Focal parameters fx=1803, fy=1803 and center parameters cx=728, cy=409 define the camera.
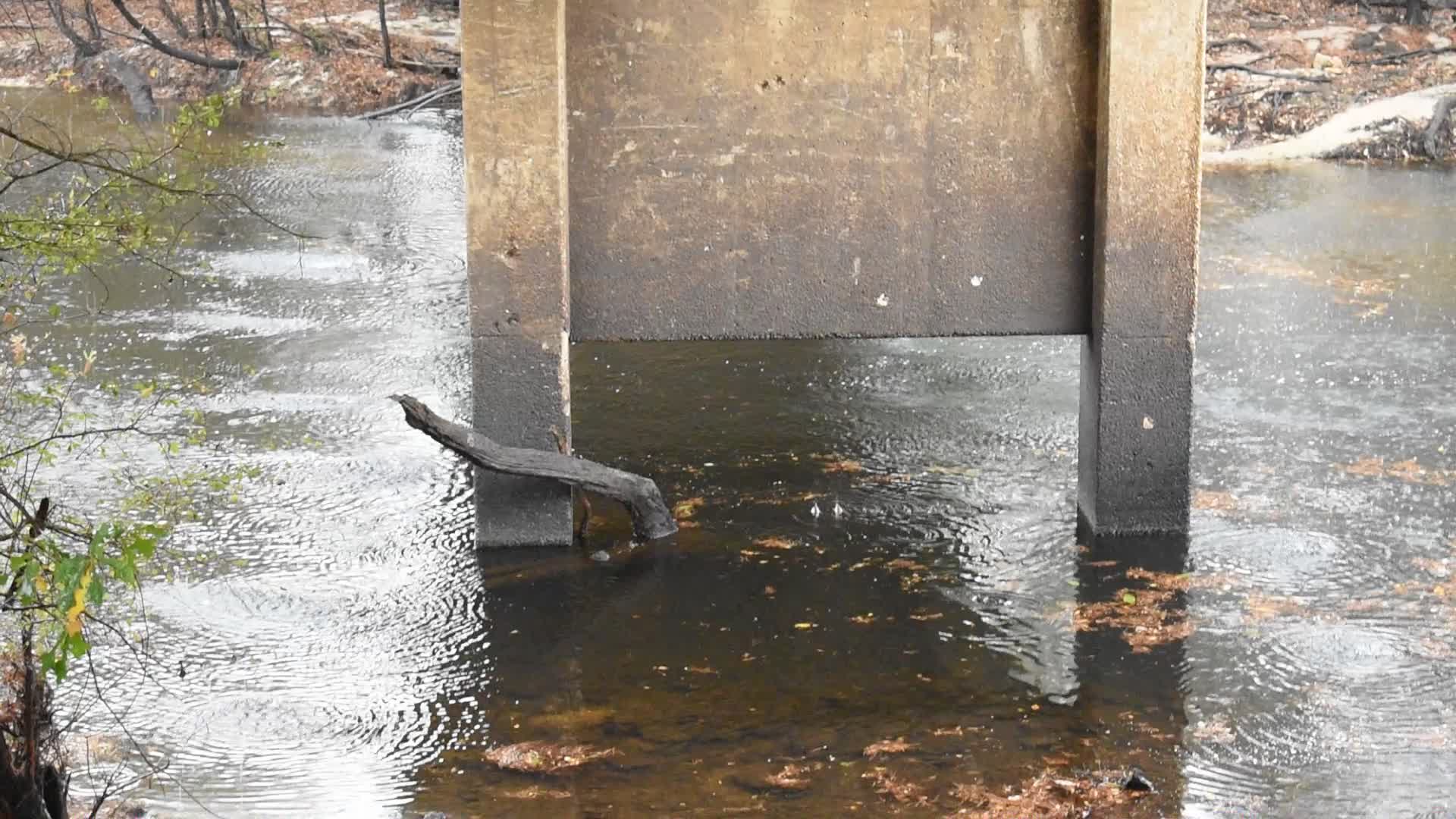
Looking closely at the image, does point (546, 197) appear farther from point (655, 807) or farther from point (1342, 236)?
point (1342, 236)

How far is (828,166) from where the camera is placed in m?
9.70

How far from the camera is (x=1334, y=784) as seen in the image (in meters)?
7.36

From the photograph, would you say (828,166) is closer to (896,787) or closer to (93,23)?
(896,787)

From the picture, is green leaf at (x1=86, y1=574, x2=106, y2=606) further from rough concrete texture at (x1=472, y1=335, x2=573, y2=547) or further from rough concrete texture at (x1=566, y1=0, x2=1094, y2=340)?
rough concrete texture at (x1=566, y1=0, x2=1094, y2=340)

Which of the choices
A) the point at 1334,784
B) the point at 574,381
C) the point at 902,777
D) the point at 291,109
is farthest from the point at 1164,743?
the point at 291,109

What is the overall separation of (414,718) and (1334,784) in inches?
156

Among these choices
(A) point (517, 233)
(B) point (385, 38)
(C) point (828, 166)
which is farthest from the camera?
(B) point (385, 38)

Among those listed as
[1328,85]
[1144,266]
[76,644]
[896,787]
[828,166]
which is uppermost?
[1328,85]

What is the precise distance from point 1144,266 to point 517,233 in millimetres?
3338

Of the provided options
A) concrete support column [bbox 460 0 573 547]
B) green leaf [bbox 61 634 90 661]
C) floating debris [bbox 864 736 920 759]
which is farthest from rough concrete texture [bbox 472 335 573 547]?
green leaf [bbox 61 634 90 661]

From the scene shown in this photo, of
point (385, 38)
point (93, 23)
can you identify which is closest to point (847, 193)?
point (385, 38)

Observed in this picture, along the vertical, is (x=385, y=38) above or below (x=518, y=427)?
above

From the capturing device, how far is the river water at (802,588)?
7.61 meters

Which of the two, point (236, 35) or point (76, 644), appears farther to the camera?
point (236, 35)
